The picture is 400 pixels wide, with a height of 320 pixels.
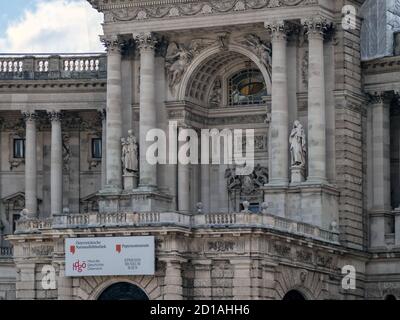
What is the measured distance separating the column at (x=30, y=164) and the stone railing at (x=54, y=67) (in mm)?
1989

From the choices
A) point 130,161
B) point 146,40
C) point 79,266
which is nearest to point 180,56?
point 146,40

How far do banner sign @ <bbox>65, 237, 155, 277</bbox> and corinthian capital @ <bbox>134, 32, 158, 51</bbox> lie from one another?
1164 centimetres

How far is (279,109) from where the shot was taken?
7756 cm

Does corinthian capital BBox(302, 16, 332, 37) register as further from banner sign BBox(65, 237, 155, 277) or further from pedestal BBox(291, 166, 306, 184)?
banner sign BBox(65, 237, 155, 277)

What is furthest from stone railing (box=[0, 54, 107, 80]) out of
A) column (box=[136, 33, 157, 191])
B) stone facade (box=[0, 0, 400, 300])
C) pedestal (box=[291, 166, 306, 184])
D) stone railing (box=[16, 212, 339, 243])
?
stone railing (box=[16, 212, 339, 243])

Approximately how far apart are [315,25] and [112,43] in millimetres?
9406

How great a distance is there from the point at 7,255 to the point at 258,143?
44.2ft

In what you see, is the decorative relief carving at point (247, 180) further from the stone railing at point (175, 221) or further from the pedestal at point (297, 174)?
the stone railing at point (175, 221)

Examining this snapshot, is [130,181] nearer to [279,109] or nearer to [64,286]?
[279,109]

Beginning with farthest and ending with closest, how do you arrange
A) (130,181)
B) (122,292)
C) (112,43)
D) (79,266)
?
(112,43)
(130,181)
(122,292)
(79,266)

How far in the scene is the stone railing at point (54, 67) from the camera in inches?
3435

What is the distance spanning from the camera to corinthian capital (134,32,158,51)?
3157 inches

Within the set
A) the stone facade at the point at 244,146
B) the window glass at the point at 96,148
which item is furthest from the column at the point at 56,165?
the window glass at the point at 96,148

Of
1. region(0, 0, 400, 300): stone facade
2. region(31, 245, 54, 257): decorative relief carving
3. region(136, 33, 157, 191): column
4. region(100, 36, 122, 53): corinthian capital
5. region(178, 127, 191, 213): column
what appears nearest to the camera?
region(0, 0, 400, 300): stone facade
